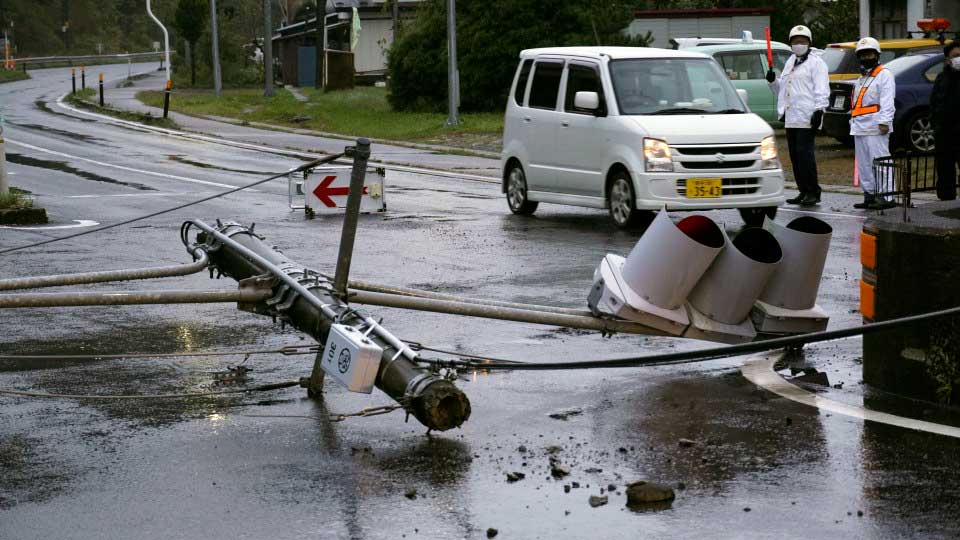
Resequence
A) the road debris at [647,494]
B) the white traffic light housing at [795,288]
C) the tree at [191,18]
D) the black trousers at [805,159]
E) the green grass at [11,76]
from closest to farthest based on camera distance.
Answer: the road debris at [647,494], the white traffic light housing at [795,288], the black trousers at [805,159], the tree at [191,18], the green grass at [11,76]

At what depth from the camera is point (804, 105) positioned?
18.0 metres

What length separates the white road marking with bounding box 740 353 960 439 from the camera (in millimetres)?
6953

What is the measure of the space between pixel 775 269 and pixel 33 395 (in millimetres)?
4052

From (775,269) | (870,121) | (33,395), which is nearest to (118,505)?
(33,395)

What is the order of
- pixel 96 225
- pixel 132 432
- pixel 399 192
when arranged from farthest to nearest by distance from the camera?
pixel 399 192 < pixel 96 225 < pixel 132 432

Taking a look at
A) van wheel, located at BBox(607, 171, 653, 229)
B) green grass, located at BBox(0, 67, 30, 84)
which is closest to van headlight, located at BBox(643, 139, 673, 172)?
van wheel, located at BBox(607, 171, 653, 229)

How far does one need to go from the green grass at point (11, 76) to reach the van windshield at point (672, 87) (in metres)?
60.1

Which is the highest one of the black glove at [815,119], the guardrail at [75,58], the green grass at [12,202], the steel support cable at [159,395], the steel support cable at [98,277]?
the guardrail at [75,58]

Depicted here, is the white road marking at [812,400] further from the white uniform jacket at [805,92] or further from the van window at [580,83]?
the white uniform jacket at [805,92]

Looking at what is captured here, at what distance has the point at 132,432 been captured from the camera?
284 inches

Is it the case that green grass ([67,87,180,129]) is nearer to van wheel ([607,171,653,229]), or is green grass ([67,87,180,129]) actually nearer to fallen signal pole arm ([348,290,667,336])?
van wheel ([607,171,653,229])

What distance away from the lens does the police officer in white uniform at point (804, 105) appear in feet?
59.0

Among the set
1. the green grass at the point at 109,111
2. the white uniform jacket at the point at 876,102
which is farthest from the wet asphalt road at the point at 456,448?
the green grass at the point at 109,111

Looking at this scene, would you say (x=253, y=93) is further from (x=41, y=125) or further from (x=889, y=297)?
(x=889, y=297)
